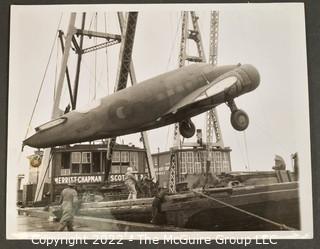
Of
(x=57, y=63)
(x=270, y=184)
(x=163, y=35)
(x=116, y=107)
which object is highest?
(x=163, y=35)

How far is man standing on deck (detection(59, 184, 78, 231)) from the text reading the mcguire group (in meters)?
0.08

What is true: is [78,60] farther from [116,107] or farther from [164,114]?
[164,114]

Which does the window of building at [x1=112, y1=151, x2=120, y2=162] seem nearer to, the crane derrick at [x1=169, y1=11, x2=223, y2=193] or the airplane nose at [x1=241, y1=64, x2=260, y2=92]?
the crane derrick at [x1=169, y1=11, x2=223, y2=193]

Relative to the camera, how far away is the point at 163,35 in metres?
2.34

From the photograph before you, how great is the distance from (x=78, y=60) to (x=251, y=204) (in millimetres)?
1253

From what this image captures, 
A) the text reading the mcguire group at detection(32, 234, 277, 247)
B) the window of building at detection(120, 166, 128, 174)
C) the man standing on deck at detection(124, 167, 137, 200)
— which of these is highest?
the window of building at detection(120, 166, 128, 174)

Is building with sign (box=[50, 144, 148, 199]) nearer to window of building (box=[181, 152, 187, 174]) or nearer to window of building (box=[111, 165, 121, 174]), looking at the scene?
window of building (box=[111, 165, 121, 174])

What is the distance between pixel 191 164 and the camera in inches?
88.0

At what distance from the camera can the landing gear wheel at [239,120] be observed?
7.39ft

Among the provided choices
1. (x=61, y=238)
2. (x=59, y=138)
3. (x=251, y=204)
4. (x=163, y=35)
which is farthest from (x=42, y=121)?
(x=251, y=204)

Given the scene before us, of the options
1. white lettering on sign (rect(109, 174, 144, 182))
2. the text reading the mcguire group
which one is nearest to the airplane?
white lettering on sign (rect(109, 174, 144, 182))

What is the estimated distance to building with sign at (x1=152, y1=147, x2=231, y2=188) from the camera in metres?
2.22

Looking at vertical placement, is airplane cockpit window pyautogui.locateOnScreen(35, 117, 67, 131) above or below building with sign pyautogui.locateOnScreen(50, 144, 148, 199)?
above

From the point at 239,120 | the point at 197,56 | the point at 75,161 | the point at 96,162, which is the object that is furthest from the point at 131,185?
the point at 197,56
